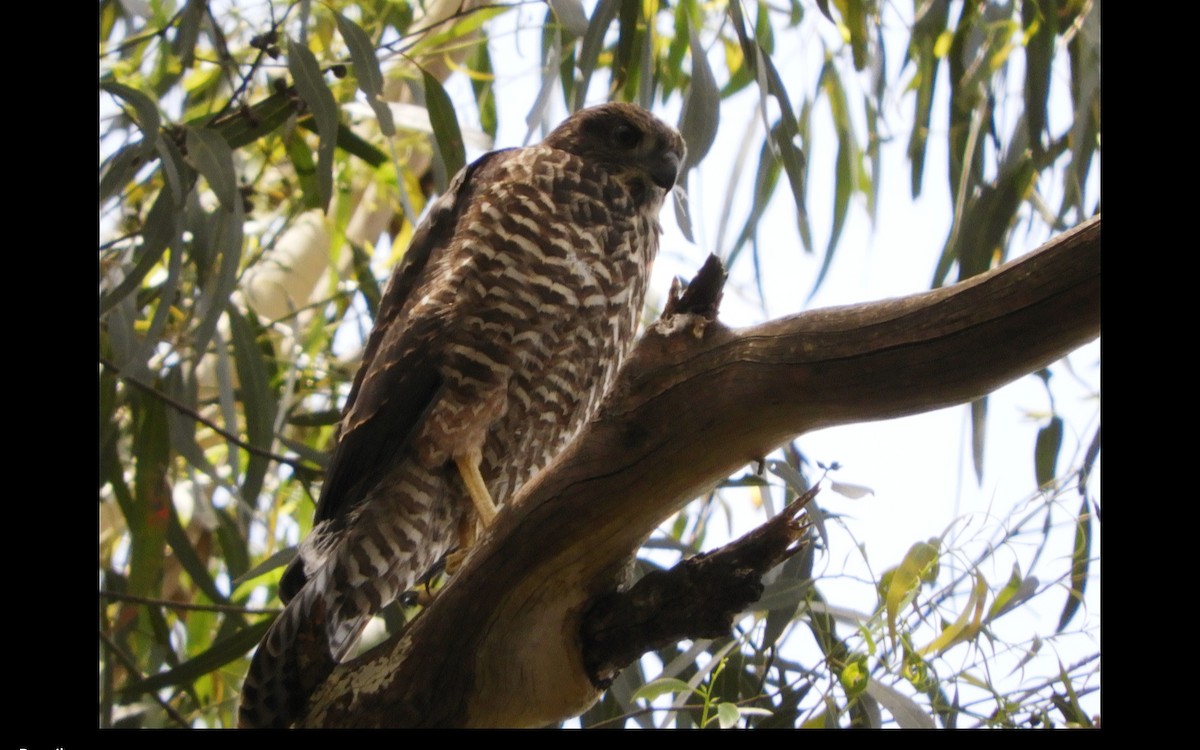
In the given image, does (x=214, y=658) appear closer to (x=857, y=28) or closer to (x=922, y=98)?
(x=857, y=28)

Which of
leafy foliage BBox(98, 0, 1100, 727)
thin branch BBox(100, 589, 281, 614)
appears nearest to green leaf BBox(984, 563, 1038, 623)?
leafy foliage BBox(98, 0, 1100, 727)

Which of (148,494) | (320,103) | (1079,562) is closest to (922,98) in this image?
(1079,562)

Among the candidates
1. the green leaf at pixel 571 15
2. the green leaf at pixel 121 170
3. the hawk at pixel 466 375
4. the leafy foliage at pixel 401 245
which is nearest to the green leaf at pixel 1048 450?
the leafy foliage at pixel 401 245

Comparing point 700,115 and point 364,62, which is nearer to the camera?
point 700,115

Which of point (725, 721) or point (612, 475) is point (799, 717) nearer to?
point (725, 721)

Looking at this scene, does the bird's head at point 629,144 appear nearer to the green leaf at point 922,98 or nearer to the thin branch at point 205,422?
the green leaf at point 922,98

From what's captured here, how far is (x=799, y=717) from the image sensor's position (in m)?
2.35

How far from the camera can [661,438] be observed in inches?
61.7

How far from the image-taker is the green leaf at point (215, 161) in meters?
2.37

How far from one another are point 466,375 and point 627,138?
685 millimetres

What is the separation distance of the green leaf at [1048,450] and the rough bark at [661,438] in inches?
58.7
